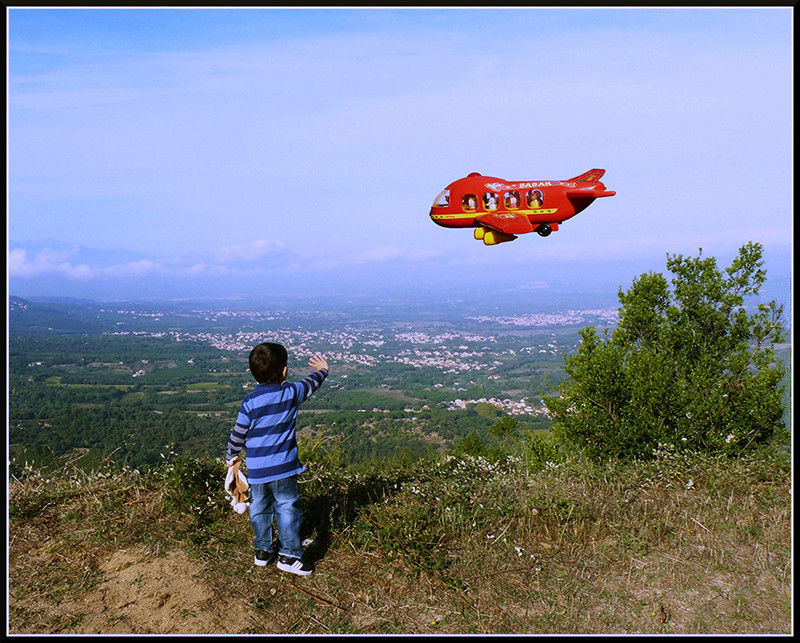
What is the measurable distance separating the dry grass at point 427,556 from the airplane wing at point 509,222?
8.51ft

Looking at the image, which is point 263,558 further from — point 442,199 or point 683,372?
point 683,372

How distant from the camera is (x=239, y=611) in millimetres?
4016

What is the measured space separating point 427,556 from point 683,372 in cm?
465

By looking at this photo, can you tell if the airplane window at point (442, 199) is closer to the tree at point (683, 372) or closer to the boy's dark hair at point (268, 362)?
the boy's dark hair at point (268, 362)

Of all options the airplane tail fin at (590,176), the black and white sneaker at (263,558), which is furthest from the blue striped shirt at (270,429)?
the airplane tail fin at (590,176)

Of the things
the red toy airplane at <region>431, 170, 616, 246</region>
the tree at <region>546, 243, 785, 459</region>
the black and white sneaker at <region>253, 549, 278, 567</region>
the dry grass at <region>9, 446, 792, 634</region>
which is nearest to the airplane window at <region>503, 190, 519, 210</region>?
the red toy airplane at <region>431, 170, 616, 246</region>

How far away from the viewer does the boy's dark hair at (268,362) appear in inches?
162

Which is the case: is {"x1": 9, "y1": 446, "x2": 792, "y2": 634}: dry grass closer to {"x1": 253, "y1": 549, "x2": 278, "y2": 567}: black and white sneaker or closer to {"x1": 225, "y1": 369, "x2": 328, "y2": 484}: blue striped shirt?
{"x1": 253, "y1": 549, "x2": 278, "y2": 567}: black and white sneaker

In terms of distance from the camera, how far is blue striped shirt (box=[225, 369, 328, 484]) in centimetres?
411

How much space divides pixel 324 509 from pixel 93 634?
2038mm

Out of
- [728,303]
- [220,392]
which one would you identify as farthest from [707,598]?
[220,392]

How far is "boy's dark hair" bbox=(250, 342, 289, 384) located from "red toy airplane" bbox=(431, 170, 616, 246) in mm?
1567

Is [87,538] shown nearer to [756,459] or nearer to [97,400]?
[756,459]

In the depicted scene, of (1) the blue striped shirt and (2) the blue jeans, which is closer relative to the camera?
(1) the blue striped shirt
